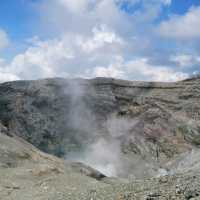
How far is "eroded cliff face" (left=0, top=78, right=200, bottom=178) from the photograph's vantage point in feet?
170

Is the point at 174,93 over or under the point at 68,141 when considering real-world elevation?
over

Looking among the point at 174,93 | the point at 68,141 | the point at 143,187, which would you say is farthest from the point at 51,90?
the point at 143,187

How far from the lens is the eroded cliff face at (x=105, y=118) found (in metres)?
51.8

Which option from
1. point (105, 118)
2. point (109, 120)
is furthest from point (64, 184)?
point (105, 118)

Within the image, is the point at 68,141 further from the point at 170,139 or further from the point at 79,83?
the point at 170,139

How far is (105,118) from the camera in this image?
5625 cm

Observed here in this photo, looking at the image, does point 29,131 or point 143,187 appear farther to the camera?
point 29,131

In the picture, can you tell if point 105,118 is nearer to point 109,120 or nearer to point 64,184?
point 109,120

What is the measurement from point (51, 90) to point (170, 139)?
1650 cm

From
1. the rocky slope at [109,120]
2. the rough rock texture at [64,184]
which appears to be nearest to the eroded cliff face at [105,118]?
the rocky slope at [109,120]

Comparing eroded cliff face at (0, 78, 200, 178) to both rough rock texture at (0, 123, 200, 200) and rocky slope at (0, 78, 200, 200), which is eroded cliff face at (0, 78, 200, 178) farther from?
rough rock texture at (0, 123, 200, 200)

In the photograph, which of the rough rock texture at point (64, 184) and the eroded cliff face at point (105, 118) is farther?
the eroded cliff face at point (105, 118)

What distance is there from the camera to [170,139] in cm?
5159

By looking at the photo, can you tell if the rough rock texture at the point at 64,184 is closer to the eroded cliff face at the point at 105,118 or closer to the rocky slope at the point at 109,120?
the rocky slope at the point at 109,120
